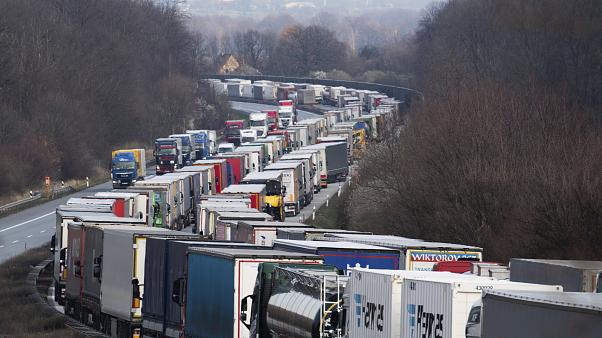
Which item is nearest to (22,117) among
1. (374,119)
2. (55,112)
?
(55,112)

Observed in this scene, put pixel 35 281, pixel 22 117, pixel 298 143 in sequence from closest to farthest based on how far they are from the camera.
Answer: pixel 35 281 < pixel 22 117 < pixel 298 143

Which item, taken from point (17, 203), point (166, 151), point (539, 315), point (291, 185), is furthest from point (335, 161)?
point (539, 315)

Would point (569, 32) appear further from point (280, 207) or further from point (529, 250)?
point (529, 250)

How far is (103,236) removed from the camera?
36.3 meters

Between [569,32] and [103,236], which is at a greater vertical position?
[569,32]

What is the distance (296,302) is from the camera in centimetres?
2320

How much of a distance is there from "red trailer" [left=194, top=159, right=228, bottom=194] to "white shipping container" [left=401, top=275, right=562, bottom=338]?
57225 millimetres

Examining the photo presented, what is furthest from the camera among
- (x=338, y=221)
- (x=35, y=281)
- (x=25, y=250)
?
A: (x=338, y=221)

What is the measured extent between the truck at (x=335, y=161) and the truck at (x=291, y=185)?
15.5 meters

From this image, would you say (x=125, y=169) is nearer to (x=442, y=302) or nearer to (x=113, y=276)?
(x=113, y=276)

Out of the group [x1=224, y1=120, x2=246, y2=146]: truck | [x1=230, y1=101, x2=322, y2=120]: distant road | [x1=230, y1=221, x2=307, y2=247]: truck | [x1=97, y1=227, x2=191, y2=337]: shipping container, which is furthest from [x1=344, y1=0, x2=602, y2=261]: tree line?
[x1=230, y1=101, x2=322, y2=120]: distant road

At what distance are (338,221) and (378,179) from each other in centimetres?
417

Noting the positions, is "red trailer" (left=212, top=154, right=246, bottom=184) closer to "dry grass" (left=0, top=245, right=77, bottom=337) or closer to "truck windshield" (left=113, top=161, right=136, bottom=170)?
"truck windshield" (left=113, top=161, right=136, bottom=170)

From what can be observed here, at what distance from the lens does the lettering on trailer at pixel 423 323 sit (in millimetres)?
19812
